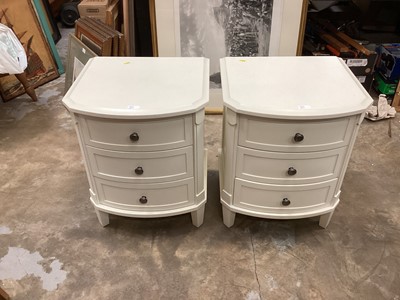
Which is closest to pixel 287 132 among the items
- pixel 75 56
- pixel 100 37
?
pixel 100 37

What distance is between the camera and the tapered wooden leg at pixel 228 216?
1.59 meters

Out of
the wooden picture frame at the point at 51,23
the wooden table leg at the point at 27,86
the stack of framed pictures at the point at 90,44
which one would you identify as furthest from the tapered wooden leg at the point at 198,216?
the wooden picture frame at the point at 51,23

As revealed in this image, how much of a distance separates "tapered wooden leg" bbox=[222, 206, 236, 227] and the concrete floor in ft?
0.12

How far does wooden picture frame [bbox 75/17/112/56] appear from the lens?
2.41 metres

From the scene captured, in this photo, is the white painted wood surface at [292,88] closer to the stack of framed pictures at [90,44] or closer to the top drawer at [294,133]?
the top drawer at [294,133]

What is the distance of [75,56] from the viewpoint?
255 cm

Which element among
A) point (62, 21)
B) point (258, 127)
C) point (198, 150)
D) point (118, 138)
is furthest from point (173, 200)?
point (62, 21)

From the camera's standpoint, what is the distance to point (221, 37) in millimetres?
2223

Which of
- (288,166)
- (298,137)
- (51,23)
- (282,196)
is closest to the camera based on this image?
(298,137)

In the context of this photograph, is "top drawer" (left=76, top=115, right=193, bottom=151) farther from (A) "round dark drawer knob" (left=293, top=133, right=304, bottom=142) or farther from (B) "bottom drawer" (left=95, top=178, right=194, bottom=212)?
(A) "round dark drawer knob" (left=293, top=133, right=304, bottom=142)

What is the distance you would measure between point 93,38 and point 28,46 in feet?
1.96

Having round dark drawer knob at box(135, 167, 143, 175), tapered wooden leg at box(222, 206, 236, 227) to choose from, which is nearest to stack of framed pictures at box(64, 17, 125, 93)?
round dark drawer knob at box(135, 167, 143, 175)

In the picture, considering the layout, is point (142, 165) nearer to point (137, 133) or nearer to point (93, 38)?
point (137, 133)

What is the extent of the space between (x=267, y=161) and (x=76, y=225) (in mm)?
975
